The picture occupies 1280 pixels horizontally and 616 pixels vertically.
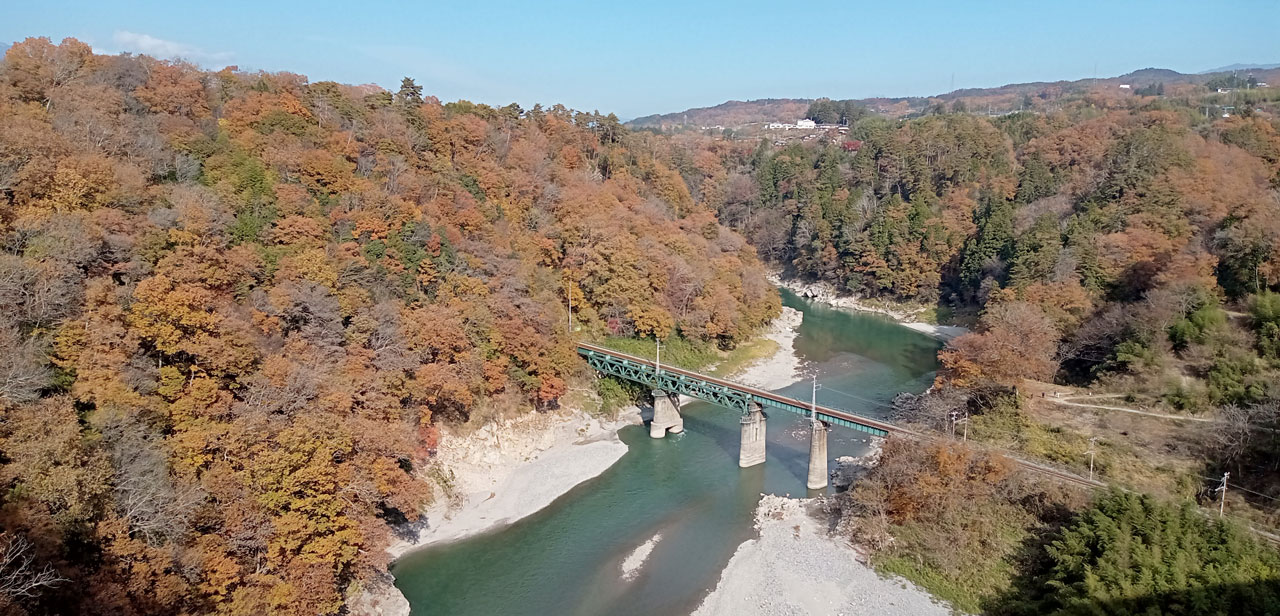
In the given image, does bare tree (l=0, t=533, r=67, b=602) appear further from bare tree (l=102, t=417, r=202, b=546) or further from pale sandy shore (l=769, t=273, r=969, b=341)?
pale sandy shore (l=769, t=273, r=969, b=341)

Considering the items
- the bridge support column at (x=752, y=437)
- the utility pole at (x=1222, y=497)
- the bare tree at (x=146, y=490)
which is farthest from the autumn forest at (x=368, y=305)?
the bridge support column at (x=752, y=437)

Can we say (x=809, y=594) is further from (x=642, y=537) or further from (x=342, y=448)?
(x=342, y=448)

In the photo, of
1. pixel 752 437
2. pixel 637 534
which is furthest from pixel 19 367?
pixel 752 437

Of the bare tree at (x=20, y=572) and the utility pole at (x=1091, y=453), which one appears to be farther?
the utility pole at (x=1091, y=453)

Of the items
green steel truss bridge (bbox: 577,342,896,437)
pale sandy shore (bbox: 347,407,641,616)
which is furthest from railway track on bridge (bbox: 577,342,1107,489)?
pale sandy shore (bbox: 347,407,641,616)

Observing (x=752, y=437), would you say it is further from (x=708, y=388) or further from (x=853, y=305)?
(x=853, y=305)

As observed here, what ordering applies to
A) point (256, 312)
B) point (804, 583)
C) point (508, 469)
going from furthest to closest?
point (508, 469), point (256, 312), point (804, 583)

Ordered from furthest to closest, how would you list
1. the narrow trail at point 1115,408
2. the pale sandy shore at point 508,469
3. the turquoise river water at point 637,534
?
the narrow trail at point 1115,408 < the pale sandy shore at point 508,469 < the turquoise river water at point 637,534

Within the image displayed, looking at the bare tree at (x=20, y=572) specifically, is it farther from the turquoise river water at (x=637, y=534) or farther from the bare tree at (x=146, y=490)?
the turquoise river water at (x=637, y=534)
